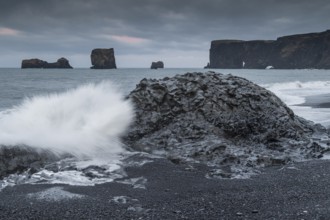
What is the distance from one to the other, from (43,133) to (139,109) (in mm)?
2707

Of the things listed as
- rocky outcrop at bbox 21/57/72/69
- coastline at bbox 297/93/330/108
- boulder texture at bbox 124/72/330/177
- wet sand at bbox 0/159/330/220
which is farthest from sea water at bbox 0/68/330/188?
rocky outcrop at bbox 21/57/72/69

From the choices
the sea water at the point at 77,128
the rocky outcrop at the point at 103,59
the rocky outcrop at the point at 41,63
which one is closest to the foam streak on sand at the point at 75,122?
the sea water at the point at 77,128

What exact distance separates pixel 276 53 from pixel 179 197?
163m

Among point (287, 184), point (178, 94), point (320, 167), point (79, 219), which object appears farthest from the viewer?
point (178, 94)

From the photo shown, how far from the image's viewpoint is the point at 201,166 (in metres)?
7.68

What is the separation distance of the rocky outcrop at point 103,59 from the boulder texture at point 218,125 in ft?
370

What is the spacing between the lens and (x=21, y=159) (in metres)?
7.65

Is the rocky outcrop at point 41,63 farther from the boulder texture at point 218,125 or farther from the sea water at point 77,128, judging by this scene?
the boulder texture at point 218,125

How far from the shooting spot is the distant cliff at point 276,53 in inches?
5817

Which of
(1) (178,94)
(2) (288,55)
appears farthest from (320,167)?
(2) (288,55)

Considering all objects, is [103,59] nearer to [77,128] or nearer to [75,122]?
[75,122]

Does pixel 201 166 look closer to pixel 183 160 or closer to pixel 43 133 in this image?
pixel 183 160

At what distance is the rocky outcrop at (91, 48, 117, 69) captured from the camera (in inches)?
4774

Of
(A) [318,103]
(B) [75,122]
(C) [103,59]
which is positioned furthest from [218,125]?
(C) [103,59]
